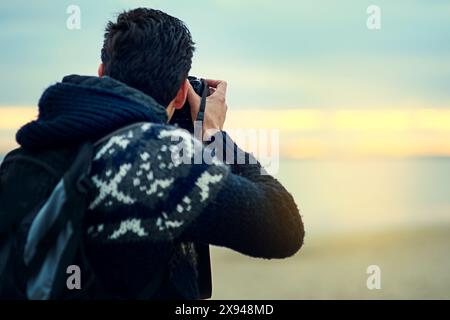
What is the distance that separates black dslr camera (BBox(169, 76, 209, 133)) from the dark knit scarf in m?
0.27

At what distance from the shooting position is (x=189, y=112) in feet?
7.06

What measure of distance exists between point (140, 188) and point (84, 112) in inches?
9.3

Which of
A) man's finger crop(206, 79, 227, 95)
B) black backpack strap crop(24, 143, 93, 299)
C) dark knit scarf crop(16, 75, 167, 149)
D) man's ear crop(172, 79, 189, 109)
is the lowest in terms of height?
black backpack strap crop(24, 143, 93, 299)

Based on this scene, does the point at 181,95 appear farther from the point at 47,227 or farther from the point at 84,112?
the point at 47,227

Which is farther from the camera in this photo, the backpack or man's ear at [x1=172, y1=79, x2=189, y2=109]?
man's ear at [x1=172, y1=79, x2=189, y2=109]

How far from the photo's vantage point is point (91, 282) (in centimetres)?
180

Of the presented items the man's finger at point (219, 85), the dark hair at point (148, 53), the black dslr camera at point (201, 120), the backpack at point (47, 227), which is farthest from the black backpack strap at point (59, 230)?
the man's finger at point (219, 85)

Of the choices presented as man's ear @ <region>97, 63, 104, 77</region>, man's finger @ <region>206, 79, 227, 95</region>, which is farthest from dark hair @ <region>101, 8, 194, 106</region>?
man's finger @ <region>206, 79, 227, 95</region>

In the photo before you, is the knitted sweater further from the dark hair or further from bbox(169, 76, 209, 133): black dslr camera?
bbox(169, 76, 209, 133): black dslr camera

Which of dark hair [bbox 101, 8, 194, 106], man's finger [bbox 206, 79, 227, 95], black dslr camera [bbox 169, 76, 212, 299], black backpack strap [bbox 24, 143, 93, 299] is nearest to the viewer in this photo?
black backpack strap [bbox 24, 143, 93, 299]

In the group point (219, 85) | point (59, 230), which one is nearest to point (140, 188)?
point (59, 230)

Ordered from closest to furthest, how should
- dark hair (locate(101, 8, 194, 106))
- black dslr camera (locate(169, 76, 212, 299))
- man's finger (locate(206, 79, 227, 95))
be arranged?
dark hair (locate(101, 8, 194, 106))
black dslr camera (locate(169, 76, 212, 299))
man's finger (locate(206, 79, 227, 95))

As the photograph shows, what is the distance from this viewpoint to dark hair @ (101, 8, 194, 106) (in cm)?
194

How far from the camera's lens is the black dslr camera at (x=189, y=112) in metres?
2.13
